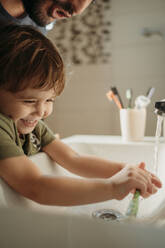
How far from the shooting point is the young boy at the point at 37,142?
0.38 metres

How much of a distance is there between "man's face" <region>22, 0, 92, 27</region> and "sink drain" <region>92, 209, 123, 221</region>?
A: 58cm

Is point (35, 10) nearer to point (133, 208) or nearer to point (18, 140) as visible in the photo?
point (18, 140)

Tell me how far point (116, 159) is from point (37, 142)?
0.90ft

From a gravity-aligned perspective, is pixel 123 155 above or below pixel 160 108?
below

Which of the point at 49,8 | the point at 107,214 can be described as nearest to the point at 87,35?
the point at 49,8

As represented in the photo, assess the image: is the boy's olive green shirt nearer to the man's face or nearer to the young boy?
the young boy

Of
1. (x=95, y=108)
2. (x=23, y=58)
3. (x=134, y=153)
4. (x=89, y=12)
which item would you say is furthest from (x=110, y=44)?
(x=23, y=58)

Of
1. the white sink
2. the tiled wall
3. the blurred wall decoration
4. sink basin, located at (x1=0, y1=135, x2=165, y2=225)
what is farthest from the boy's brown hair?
the blurred wall decoration

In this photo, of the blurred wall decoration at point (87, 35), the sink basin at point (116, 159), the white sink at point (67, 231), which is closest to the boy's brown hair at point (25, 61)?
the sink basin at point (116, 159)

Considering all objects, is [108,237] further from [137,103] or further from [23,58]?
[137,103]

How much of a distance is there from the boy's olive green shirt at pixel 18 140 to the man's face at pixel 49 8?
0.35 meters

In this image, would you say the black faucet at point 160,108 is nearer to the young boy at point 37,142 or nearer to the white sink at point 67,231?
the young boy at point 37,142

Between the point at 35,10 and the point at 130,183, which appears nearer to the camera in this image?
the point at 130,183

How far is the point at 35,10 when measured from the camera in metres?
0.73
